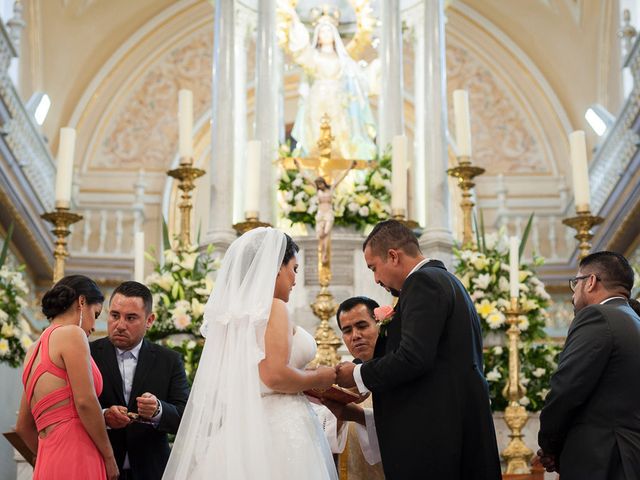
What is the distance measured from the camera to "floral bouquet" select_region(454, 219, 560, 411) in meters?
6.32

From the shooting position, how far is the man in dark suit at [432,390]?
3658mm

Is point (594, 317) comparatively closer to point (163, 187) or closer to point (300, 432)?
point (300, 432)

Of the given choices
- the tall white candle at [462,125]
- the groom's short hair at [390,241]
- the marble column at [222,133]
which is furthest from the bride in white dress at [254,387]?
the marble column at [222,133]

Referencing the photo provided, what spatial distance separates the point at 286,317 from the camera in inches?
154

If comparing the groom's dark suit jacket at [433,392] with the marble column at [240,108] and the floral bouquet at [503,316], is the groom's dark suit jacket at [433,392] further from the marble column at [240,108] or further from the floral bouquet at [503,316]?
the marble column at [240,108]

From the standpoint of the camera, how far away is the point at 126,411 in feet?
13.6

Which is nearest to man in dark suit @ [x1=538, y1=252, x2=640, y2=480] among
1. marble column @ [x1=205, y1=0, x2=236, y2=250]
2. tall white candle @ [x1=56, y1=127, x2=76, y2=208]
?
tall white candle @ [x1=56, y1=127, x2=76, y2=208]

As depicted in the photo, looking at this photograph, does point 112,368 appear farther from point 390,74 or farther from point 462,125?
point 390,74

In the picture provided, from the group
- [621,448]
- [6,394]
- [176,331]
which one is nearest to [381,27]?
[176,331]

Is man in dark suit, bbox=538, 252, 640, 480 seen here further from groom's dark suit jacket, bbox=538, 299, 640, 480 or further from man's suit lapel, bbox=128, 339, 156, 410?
man's suit lapel, bbox=128, 339, 156, 410

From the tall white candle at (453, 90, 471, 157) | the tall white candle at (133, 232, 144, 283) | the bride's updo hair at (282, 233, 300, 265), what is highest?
the tall white candle at (453, 90, 471, 157)

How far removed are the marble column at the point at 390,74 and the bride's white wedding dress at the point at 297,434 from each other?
18.0 ft

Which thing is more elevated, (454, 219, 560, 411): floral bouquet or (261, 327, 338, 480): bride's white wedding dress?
(454, 219, 560, 411): floral bouquet

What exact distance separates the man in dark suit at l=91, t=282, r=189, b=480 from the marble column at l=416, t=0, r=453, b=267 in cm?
402
